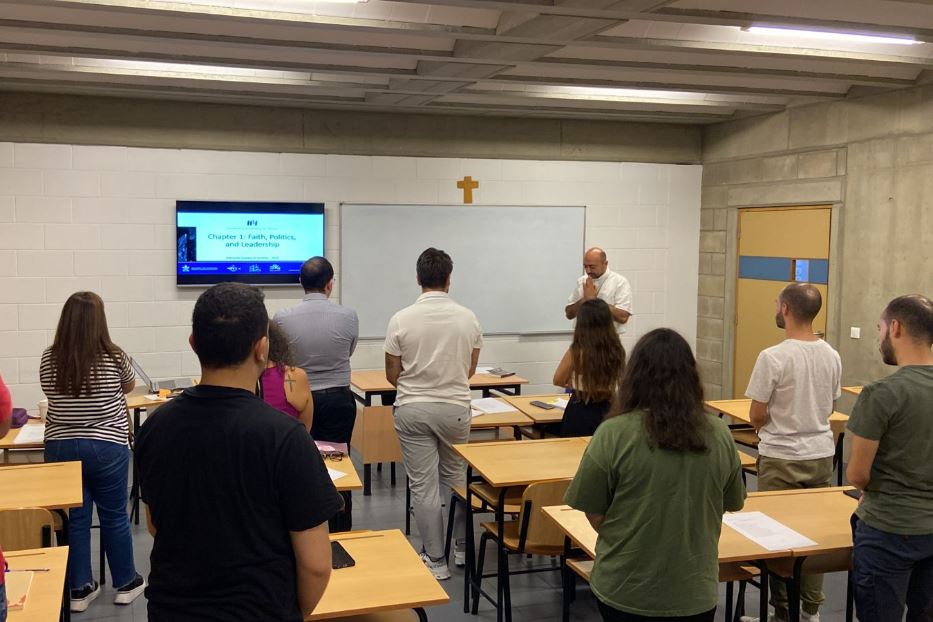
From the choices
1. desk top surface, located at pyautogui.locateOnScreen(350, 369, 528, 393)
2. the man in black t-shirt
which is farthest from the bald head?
the man in black t-shirt

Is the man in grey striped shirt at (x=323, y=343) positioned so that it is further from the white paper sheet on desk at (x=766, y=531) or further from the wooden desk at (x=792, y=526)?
the white paper sheet on desk at (x=766, y=531)

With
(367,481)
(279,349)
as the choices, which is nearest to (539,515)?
(279,349)

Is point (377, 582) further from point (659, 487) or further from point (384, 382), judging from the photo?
point (384, 382)

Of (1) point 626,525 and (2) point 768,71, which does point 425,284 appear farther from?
(2) point 768,71

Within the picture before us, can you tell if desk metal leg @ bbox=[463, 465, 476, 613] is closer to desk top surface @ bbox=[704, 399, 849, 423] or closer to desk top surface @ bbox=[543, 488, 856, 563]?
desk top surface @ bbox=[543, 488, 856, 563]

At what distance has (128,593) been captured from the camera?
3.85 metres

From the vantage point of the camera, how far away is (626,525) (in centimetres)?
210

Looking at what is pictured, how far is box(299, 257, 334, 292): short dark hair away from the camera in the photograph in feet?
13.3

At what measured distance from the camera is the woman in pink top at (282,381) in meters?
3.35

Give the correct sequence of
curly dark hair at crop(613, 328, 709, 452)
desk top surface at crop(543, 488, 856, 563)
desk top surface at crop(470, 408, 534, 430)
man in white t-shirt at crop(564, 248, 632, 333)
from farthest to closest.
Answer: man in white t-shirt at crop(564, 248, 632, 333) → desk top surface at crop(470, 408, 534, 430) → desk top surface at crop(543, 488, 856, 563) → curly dark hair at crop(613, 328, 709, 452)

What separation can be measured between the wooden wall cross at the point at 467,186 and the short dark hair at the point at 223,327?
571 cm

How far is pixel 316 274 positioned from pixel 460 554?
1609 mm

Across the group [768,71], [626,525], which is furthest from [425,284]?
[768,71]

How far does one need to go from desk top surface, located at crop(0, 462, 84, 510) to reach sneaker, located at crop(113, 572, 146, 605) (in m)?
0.77
